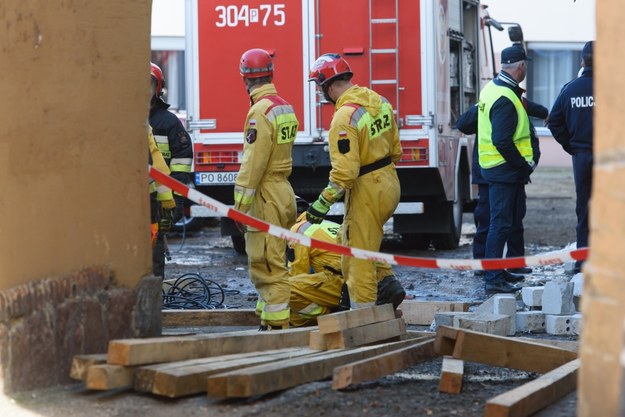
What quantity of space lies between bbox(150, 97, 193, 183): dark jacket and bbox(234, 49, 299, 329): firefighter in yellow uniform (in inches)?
61.7

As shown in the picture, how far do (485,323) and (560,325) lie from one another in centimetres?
87

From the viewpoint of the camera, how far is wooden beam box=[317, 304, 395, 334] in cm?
656

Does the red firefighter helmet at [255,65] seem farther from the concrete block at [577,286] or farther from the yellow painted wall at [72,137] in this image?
the concrete block at [577,286]

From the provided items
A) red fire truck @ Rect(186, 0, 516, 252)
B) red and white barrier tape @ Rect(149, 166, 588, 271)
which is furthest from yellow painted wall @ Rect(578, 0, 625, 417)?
red fire truck @ Rect(186, 0, 516, 252)

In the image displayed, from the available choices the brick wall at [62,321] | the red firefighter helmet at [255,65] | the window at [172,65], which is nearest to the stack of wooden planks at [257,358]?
the brick wall at [62,321]

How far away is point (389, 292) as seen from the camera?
26.9 ft

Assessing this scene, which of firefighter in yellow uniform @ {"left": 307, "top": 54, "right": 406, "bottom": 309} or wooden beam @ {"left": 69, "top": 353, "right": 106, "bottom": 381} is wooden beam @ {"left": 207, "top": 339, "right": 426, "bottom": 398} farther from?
firefighter in yellow uniform @ {"left": 307, "top": 54, "right": 406, "bottom": 309}

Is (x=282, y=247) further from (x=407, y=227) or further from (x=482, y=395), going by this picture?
(x=407, y=227)

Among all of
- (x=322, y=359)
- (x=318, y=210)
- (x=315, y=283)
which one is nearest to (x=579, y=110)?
(x=315, y=283)

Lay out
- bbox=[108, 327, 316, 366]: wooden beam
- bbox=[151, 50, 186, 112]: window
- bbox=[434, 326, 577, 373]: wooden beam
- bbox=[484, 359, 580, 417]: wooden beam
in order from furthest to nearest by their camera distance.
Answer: bbox=[151, 50, 186, 112]: window, bbox=[434, 326, 577, 373]: wooden beam, bbox=[108, 327, 316, 366]: wooden beam, bbox=[484, 359, 580, 417]: wooden beam

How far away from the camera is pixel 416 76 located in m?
12.7

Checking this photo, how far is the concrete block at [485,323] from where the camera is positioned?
7.46m

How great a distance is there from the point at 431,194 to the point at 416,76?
136 centimetres

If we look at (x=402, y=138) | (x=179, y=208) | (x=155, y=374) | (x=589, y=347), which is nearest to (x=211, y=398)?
(x=155, y=374)
